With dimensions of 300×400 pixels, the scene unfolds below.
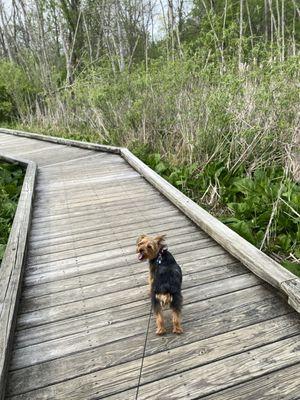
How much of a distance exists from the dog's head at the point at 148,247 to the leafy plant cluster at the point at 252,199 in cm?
135

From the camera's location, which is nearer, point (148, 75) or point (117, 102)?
point (148, 75)

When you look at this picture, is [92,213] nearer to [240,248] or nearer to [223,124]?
[240,248]

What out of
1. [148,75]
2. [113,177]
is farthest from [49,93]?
[113,177]

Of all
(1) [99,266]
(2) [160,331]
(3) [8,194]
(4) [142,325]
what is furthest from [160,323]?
(3) [8,194]

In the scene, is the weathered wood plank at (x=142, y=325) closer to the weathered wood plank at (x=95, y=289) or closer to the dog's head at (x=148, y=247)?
the weathered wood plank at (x=95, y=289)

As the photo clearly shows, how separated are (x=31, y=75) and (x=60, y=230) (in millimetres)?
13204

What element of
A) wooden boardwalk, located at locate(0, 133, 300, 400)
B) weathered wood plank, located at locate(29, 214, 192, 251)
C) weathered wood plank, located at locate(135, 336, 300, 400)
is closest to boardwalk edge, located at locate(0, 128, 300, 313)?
wooden boardwalk, located at locate(0, 133, 300, 400)

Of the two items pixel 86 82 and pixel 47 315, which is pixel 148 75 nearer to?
pixel 86 82

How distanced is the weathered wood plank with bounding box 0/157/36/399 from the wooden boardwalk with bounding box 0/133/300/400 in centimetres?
10

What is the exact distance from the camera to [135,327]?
2281 mm

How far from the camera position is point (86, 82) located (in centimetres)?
945

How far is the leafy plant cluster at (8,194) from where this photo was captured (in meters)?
4.35

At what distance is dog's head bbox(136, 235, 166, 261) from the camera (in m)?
2.20

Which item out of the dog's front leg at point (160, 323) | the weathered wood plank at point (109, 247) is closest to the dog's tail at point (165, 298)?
the dog's front leg at point (160, 323)
